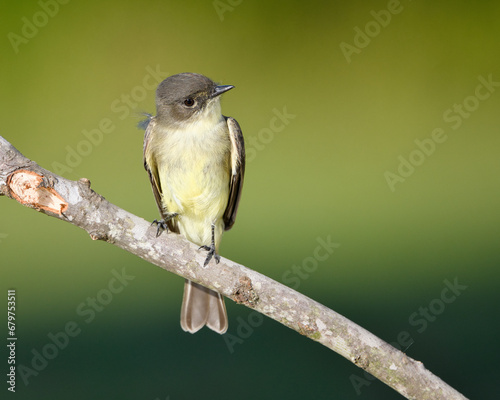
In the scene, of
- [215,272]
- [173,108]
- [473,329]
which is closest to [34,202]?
[215,272]

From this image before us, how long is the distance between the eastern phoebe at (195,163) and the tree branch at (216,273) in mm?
328

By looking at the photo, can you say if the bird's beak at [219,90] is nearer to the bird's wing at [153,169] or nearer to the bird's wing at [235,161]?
the bird's wing at [235,161]

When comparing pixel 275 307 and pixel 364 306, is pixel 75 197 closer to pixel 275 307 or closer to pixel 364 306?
pixel 275 307

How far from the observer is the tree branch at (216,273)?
80.6 inches

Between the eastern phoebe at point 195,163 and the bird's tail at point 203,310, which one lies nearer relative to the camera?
the eastern phoebe at point 195,163

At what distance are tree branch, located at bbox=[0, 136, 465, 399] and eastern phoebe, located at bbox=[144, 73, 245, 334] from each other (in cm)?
33

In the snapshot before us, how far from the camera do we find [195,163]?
2596 millimetres

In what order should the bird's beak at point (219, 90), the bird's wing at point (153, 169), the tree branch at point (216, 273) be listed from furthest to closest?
the bird's wing at point (153, 169), the bird's beak at point (219, 90), the tree branch at point (216, 273)

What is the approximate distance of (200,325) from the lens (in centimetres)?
279

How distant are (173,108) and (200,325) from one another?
0.91 meters

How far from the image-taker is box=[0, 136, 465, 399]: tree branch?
2047 mm

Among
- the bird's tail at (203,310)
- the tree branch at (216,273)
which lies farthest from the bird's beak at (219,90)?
the bird's tail at (203,310)

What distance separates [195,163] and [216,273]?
0.57m

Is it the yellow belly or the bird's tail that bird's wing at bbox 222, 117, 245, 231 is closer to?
the yellow belly
